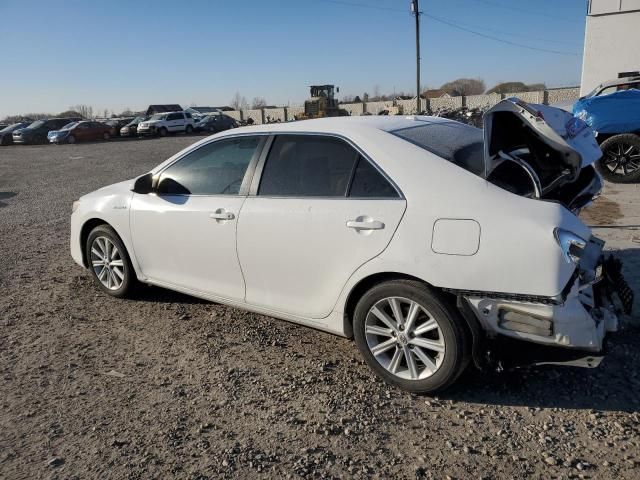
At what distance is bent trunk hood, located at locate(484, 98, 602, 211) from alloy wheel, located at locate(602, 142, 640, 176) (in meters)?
6.45

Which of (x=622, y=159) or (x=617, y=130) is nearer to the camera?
(x=617, y=130)

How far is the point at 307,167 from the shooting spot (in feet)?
12.2

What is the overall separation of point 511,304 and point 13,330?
12.8ft

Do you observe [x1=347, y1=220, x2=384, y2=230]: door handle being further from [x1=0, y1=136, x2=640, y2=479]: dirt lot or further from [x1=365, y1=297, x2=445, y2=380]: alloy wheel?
[x1=0, y1=136, x2=640, y2=479]: dirt lot

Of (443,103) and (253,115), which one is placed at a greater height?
(443,103)

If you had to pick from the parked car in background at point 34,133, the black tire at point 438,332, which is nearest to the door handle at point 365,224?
the black tire at point 438,332

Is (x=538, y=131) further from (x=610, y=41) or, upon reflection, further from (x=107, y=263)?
(x=610, y=41)

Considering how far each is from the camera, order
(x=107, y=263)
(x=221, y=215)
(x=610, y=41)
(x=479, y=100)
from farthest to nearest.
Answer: (x=479, y=100) < (x=610, y=41) < (x=107, y=263) < (x=221, y=215)

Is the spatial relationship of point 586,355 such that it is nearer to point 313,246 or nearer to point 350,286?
point 350,286

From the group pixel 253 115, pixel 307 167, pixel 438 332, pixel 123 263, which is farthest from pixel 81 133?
pixel 438 332

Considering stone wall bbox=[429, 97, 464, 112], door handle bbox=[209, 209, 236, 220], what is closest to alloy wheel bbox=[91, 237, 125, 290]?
door handle bbox=[209, 209, 236, 220]

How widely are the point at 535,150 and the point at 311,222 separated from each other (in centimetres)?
148

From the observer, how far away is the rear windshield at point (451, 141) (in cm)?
321

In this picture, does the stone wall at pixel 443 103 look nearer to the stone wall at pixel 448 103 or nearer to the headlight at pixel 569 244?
the stone wall at pixel 448 103
